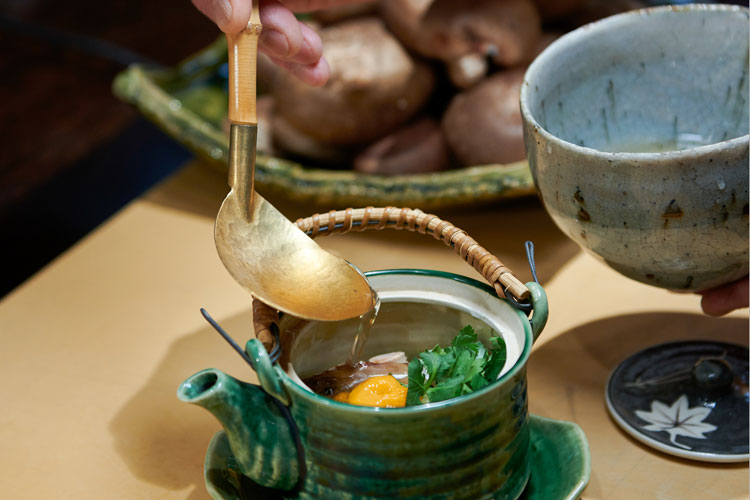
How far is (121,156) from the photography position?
53.8 inches

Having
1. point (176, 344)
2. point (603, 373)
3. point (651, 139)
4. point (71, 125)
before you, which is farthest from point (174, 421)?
point (71, 125)

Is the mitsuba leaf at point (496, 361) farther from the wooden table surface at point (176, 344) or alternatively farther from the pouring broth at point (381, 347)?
the wooden table surface at point (176, 344)

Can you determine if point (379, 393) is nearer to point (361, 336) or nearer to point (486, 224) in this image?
point (361, 336)

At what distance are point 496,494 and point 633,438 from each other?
0.51 ft

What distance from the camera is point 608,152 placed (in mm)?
500

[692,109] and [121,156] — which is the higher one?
[692,109]

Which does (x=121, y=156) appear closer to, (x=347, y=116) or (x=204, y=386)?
(x=347, y=116)

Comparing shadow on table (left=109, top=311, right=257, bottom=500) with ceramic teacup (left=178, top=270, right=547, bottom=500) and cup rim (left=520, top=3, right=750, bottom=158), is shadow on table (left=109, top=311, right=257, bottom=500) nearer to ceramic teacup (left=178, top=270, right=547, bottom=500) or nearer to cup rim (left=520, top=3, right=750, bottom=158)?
ceramic teacup (left=178, top=270, right=547, bottom=500)

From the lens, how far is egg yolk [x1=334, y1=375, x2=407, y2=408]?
45cm

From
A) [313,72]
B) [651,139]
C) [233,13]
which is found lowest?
[651,139]

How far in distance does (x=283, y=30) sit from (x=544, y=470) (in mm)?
350

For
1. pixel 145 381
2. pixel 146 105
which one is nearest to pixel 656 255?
pixel 145 381

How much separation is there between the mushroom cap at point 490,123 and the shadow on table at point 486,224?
0.19 feet

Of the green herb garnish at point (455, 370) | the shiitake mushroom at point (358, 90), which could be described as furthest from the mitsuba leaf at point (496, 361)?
the shiitake mushroom at point (358, 90)
